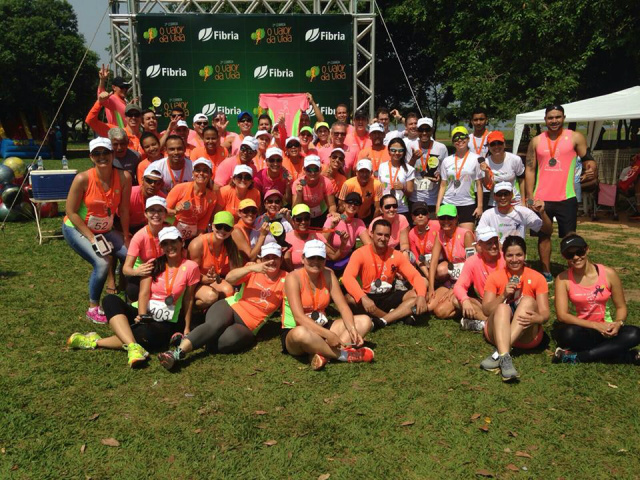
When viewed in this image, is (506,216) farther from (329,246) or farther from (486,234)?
(329,246)

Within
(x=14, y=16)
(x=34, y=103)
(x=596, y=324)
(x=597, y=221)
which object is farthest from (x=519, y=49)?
(x=14, y=16)

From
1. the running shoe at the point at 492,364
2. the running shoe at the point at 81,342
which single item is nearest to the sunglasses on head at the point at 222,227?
the running shoe at the point at 81,342

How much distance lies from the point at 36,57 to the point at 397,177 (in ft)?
124

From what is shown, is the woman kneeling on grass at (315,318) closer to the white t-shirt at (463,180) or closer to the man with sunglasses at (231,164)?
the man with sunglasses at (231,164)

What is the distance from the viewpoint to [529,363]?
5.20 metres

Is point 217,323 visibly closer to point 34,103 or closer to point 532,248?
point 532,248

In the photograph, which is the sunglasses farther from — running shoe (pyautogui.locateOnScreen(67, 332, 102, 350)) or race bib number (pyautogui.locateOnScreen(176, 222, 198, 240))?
running shoe (pyautogui.locateOnScreen(67, 332, 102, 350))

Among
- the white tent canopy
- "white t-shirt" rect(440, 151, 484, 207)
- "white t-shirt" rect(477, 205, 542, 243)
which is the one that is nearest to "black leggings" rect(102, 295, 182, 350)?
"white t-shirt" rect(477, 205, 542, 243)

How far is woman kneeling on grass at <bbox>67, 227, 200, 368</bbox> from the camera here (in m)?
5.32

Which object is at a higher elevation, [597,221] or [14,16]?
[14,16]

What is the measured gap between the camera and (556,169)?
289 inches

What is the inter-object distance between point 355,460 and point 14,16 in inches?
1748

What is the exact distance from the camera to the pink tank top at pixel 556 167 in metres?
7.30

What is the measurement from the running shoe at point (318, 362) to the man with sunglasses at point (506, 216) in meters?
2.83
